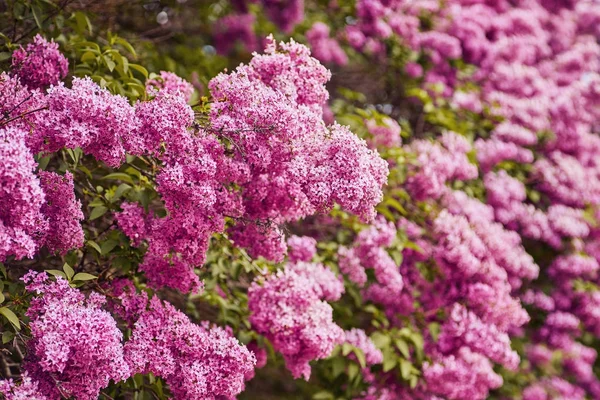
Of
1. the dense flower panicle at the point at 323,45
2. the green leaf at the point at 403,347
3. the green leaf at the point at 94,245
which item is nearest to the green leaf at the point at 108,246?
the green leaf at the point at 94,245

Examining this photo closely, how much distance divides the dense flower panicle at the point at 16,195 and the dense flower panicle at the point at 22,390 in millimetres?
410

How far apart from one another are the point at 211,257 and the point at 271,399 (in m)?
3.09

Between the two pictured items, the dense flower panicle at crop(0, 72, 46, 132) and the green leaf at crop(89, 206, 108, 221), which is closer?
the dense flower panicle at crop(0, 72, 46, 132)

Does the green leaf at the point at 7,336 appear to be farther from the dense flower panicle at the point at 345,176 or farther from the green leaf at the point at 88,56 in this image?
the green leaf at the point at 88,56

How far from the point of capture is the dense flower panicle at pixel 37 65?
9.32 ft

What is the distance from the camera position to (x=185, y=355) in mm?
2555

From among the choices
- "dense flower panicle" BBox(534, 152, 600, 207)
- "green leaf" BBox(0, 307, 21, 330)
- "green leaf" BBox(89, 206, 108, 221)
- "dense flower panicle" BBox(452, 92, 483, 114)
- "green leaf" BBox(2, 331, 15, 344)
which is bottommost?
"dense flower panicle" BBox(534, 152, 600, 207)

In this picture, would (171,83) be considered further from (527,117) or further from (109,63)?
(527,117)

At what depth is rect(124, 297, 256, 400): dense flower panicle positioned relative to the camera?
246 centimetres

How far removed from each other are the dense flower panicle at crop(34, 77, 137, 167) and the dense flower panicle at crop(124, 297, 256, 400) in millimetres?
660

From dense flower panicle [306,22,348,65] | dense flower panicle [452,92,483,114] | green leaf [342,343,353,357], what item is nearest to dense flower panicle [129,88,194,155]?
green leaf [342,343,353,357]

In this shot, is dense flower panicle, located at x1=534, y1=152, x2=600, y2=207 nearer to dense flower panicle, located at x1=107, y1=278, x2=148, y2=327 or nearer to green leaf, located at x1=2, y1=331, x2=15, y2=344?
dense flower panicle, located at x1=107, y1=278, x2=148, y2=327

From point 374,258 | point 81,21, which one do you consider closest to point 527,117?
point 374,258

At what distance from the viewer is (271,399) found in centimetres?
615
